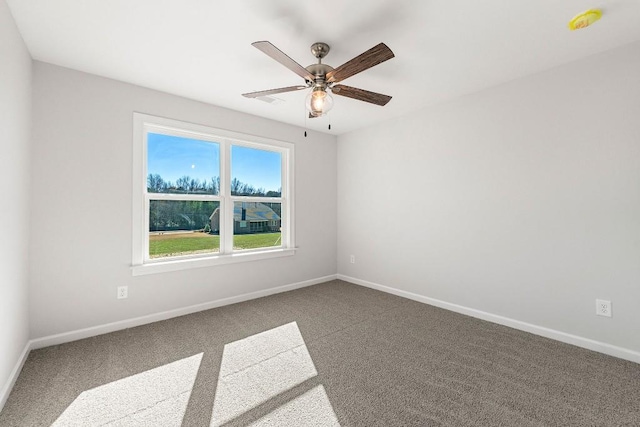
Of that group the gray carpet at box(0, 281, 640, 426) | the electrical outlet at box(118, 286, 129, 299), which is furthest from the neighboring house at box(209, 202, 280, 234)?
the gray carpet at box(0, 281, 640, 426)

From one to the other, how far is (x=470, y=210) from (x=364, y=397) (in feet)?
7.60

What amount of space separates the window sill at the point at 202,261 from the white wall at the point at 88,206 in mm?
68

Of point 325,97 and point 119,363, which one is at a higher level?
point 325,97

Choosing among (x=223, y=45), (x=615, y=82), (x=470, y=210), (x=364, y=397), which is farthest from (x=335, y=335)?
(x=615, y=82)

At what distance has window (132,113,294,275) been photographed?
305 centimetres

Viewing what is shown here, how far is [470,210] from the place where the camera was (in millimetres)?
3189

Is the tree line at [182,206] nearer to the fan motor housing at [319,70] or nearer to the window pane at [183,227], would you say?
the window pane at [183,227]

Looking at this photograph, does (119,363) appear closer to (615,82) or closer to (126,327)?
(126,327)

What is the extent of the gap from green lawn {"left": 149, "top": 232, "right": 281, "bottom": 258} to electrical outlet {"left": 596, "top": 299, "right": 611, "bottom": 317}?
357 centimetres

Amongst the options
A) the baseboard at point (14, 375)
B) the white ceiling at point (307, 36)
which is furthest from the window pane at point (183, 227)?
the white ceiling at point (307, 36)

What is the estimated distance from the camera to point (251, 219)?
3.95m

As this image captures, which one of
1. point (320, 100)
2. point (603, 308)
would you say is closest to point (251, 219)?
point (320, 100)

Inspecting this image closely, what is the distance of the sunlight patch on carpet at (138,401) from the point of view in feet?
5.26

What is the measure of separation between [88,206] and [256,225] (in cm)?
187
